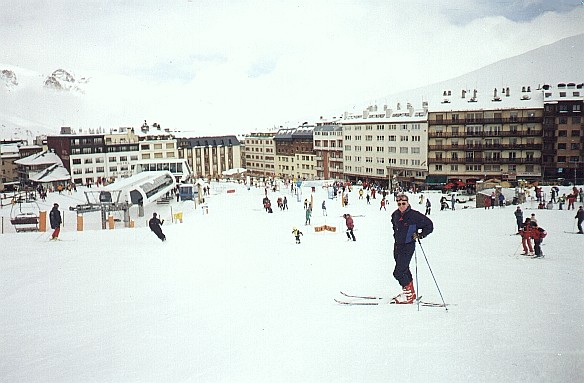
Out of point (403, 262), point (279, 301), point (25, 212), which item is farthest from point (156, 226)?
point (403, 262)

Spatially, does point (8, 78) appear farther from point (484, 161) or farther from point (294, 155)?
point (484, 161)

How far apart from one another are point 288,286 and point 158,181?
4.44 ft

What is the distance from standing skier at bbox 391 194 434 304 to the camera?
9.47ft

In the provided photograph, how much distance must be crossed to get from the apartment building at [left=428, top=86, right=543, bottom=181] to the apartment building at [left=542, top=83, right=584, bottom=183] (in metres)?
0.09

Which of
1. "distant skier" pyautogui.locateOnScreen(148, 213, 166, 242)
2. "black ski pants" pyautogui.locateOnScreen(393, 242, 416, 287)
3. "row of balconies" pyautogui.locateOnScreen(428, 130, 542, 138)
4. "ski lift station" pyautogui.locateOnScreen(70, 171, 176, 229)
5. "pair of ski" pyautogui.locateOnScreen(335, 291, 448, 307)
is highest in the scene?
"row of balconies" pyautogui.locateOnScreen(428, 130, 542, 138)

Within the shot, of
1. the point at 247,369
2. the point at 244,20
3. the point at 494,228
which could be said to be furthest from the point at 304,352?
the point at 244,20

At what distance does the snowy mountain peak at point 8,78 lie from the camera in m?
3.43

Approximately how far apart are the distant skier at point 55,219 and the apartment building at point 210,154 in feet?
3.25

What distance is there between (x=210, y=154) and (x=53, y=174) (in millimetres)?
1168

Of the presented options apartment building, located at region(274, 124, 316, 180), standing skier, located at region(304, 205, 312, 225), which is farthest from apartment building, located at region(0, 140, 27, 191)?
standing skier, located at region(304, 205, 312, 225)

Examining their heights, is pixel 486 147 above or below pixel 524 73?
below

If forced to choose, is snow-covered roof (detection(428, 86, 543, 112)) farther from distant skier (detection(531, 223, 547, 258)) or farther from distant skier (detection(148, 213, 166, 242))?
distant skier (detection(148, 213, 166, 242))

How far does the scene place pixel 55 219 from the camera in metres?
3.63

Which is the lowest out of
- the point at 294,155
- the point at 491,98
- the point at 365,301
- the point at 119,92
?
the point at 365,301
